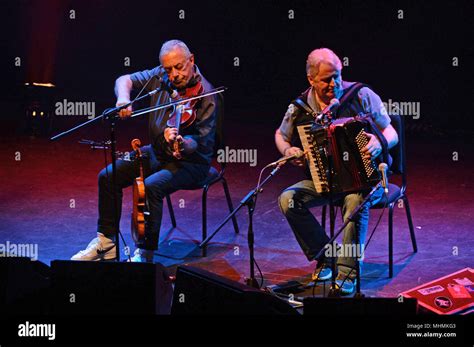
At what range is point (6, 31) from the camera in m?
11.6

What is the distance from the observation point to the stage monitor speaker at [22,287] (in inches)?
139

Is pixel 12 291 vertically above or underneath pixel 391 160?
underneath

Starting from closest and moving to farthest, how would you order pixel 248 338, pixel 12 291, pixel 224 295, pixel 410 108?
pixel 248 338 < pixel 224 295 < pixel 12 291 < pixel 410 108

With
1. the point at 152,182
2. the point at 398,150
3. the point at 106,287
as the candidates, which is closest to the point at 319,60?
the point at 398,150

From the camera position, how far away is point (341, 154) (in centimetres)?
469

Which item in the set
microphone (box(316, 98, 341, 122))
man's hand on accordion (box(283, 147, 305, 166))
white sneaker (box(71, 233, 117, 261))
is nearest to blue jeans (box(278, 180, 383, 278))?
man's hand on accordion (box(283, 147, 305, 166))

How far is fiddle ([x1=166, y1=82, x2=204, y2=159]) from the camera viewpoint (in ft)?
16.9


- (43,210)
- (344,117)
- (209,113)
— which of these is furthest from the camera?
(43,210)

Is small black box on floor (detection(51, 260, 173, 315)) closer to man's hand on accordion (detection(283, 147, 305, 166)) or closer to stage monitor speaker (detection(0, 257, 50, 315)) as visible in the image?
stage monitor speaker (detection(0, 257, 50, 315))

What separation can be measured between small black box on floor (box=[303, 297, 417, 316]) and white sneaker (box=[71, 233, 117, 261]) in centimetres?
238

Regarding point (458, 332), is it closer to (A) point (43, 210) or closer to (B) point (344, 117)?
(B) point (344, 117)

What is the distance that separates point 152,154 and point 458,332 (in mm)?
3131

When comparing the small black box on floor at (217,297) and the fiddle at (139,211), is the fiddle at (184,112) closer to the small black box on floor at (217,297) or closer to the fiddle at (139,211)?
the fiddle at (139,211)

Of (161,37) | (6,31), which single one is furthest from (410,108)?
(6,31)
